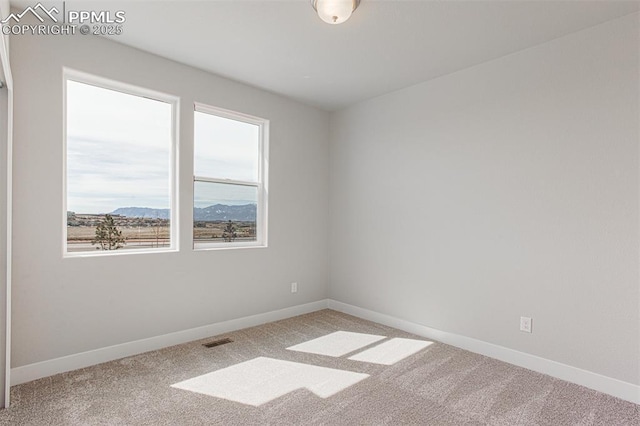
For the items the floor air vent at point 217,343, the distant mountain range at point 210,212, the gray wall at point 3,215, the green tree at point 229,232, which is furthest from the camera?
Result: the green tree at point 229,232

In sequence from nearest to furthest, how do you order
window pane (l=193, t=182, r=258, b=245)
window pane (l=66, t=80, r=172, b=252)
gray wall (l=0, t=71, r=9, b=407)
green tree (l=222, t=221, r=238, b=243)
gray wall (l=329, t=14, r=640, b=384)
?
1. gray wall (l=0, t=71, r=9, b=407)
2. gray wall (l=329, t=14, r=640, b=384)
3. window pane (l=66, t=80, r=172, b=252)
4. window pane (l=193, t=182, r=258, b=245)
5. green tree (l=222, t=221, r=238, b=243)

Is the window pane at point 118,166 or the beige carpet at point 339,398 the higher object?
the window pane at point 118,166

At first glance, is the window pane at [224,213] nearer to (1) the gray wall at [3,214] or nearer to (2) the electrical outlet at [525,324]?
(1) the gray wall at [3,214]

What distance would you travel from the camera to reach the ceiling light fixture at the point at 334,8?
217 centimetres

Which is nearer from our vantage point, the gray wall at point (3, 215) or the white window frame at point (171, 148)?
the gray wall at point (3, 215)

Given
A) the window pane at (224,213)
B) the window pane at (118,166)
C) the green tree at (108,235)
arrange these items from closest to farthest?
the window pane at (118,166) < the green tree at (108,235) < the window pane at (224,213)

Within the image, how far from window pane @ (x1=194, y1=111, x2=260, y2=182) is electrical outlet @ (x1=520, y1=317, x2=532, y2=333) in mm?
3030

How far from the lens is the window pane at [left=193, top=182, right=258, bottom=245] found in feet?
11.7

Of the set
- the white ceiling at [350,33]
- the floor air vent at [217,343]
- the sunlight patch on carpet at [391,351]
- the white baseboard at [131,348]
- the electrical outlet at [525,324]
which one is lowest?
the sunlight patch on carpet at [391,351]

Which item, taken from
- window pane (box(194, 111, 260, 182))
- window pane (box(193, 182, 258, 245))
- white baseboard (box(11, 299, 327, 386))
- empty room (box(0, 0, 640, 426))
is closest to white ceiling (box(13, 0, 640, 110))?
empty room (box(0, 0, 640, 426))

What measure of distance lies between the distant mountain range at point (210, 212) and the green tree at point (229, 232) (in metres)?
0.09

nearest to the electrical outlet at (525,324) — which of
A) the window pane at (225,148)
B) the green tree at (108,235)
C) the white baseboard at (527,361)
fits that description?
the white baseboard at (527,361)

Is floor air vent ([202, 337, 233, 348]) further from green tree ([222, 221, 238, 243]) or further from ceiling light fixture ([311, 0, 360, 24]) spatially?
ceiling light fixture ([311, 0, 360, 24])

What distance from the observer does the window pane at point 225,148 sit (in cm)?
359
